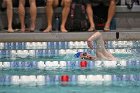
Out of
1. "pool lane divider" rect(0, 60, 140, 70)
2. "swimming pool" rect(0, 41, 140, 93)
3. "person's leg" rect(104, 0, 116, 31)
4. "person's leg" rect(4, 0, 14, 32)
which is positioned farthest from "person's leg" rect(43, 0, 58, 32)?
"pool lane divider" rect(0, 60, 140, 70)

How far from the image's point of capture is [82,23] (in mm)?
9148

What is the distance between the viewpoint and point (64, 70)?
242 inches

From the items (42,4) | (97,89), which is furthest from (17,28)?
(97,89)

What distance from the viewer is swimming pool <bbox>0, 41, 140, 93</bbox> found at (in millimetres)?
5078

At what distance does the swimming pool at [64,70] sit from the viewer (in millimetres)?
5078

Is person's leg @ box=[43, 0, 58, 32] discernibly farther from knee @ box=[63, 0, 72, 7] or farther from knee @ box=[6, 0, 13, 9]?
knee @ box=[6, 0, 13, 9]

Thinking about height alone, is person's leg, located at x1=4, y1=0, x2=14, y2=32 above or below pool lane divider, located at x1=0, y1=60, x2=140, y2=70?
above

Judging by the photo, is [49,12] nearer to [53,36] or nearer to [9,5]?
[53,36]

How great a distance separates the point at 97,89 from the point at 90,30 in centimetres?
402

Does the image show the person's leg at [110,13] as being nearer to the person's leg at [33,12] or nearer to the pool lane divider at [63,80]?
Answer: the person's leg at [33,12]

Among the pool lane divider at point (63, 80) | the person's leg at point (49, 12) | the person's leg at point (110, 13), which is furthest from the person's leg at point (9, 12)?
the pool lane divider at point (63, 80)

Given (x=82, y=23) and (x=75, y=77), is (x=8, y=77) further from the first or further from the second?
(x=82, y=23)

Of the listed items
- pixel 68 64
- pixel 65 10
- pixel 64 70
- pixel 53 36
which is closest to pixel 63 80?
pixel 64 70

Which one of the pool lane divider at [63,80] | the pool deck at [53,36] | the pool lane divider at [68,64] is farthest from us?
the pool deck at [53,36]
